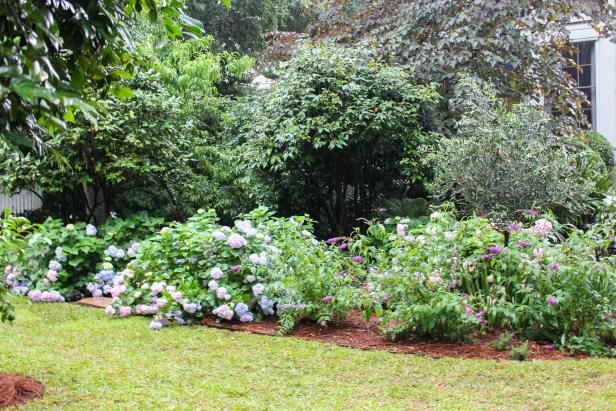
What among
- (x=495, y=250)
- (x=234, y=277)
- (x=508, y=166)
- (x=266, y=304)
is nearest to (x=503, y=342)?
(x=495, y=250)

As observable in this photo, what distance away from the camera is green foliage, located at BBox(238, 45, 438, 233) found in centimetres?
884

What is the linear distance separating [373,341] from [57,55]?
3.80m

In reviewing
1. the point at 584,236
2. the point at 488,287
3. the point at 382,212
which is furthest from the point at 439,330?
the point at 382,212

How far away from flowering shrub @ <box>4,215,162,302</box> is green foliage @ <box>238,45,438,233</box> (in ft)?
7.11

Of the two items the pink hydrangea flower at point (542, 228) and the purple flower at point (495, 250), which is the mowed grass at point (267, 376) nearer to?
the purple flower at point (495, 250)

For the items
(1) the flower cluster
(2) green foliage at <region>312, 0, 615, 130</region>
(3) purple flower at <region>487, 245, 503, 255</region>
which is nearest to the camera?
(3) purple flower at <region>487, 245, 503, 255</region>

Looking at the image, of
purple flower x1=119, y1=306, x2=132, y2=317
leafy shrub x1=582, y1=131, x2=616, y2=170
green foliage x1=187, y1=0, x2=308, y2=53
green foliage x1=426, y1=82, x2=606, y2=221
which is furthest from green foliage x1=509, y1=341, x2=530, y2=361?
green foliage x1=187, y1=0, x2=308, y2=53

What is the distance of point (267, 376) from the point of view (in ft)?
14.9

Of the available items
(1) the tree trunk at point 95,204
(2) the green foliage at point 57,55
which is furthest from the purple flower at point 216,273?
(1) the tree trunk at point 95,204

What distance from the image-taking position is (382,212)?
9953mm

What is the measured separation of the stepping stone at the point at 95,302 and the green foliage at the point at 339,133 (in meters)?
2.74

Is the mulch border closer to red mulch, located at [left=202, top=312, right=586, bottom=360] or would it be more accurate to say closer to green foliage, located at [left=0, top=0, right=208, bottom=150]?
red mulch, located at [left=202, top=312, right=586, bottom=360]

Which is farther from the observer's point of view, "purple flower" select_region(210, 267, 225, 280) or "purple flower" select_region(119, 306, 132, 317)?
"purple flower" select_region(119, 306, 132, 317)

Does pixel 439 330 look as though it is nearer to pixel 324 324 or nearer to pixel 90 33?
pixel 324 324
